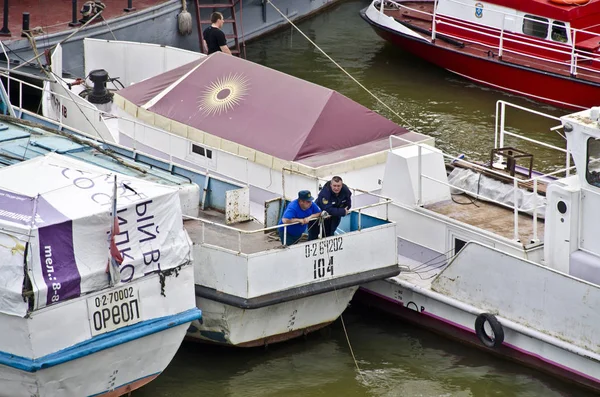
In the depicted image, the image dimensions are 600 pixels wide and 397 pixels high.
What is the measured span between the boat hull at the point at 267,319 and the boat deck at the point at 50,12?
9886 mm

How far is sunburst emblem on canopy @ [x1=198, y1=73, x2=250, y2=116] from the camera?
630 inches

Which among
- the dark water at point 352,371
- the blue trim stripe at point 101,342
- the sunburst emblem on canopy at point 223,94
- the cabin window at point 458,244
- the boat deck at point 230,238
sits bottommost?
the dark water at point 352,371

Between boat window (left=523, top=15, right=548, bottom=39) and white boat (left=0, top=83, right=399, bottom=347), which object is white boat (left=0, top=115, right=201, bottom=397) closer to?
white boat (left=0, top=83, right=399, bottom=347)

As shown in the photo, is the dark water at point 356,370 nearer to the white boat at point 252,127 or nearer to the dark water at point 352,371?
the dark water at point 352,371

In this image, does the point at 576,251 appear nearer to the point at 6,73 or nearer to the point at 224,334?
the point at 224,334

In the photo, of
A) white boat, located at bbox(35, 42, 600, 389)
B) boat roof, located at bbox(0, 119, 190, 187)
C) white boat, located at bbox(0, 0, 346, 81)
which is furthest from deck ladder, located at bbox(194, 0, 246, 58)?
boat roof, located at bbox(0, 119, 190, 187)

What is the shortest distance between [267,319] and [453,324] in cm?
234

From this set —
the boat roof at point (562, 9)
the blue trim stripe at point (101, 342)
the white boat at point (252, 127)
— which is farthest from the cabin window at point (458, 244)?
the boat roof at point (562, 9)

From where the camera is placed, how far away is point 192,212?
14086 millimetres

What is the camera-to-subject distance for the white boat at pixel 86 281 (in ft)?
36.7

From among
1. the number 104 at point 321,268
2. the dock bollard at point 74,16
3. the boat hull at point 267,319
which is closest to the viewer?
the boat hull at point 267,319

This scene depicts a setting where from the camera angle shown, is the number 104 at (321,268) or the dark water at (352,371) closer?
the dark water at (352,371)

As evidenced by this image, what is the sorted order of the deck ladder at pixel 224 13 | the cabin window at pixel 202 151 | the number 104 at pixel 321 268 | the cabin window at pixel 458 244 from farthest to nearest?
the deck ladder at pixel 224 13
the cabin window at pixel 202 151
the cabin window at pixel 458 244
the number 104 at pixel 321 268

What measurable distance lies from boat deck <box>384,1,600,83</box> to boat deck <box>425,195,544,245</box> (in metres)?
8.49
